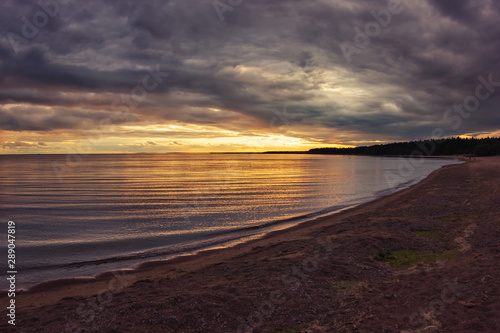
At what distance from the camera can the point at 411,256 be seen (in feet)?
38.1

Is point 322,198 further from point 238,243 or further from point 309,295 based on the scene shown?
point 309,295

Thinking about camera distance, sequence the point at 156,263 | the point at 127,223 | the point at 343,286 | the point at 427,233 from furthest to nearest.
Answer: the point at 127,223 < the point at 427,233 < the point at 156,263 < the point at 343,286

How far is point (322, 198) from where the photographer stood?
→ 33312 mm

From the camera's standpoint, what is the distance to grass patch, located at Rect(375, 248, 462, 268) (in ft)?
35.9

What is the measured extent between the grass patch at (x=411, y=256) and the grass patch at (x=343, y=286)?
2432 millimetres

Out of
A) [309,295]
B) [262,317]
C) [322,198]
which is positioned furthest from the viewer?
[322,198]

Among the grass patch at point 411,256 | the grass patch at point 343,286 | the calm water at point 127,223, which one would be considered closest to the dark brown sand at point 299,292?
the grass patch at point 343,286

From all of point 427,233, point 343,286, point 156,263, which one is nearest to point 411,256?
point 427,233

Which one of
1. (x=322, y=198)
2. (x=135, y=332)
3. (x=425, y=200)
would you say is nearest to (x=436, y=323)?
(x=135, y=332)

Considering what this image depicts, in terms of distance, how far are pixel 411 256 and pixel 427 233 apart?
3.96m

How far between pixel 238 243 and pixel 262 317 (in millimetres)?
9162

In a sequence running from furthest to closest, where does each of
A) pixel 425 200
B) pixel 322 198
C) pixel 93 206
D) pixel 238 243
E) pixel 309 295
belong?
1. pixel 322 198
2. pixel 93 206
3. pixel 425 200
4. pixel 238 243
5. pixel 309 295
